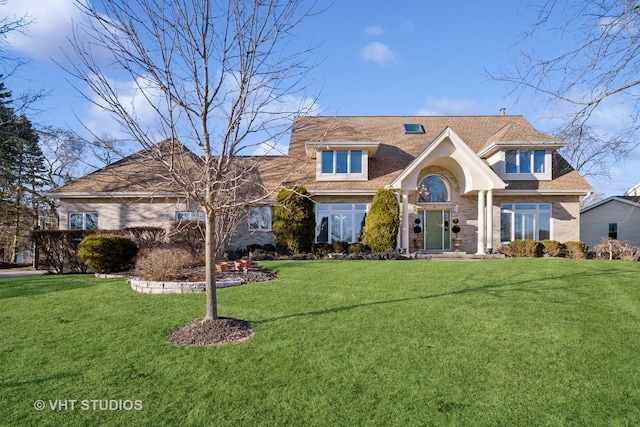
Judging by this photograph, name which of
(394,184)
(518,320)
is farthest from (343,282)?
(394,184)

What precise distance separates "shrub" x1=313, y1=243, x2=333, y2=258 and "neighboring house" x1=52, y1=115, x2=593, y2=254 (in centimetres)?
109

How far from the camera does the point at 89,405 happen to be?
375 centimetres

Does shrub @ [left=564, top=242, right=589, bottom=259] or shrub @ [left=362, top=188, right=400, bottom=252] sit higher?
shrub @ [left=362, top=188, right=400, bottom=252]

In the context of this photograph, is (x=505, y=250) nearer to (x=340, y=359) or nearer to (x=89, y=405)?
(x=340, y=359)

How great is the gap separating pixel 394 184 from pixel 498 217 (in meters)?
5.79

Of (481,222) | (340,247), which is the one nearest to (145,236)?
(340,247)

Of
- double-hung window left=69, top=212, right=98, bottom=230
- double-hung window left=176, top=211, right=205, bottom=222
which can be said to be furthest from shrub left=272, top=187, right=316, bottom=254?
double-hung window left=69, top=212, right=98, bottom=230

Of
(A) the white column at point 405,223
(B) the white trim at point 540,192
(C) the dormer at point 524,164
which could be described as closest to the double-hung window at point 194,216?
(A) the white column at point 405,223

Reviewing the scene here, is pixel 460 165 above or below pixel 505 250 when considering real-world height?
above

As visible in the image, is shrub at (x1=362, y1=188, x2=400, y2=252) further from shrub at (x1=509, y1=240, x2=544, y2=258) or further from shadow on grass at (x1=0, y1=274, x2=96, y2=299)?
shadow on grass at (x1=0, y1=274, x2=96, y2=299)

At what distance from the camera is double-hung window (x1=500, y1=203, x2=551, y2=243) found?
17656 mm

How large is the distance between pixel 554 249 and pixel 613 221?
10002 millimetres

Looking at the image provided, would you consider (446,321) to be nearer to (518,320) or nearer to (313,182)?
(518,320)

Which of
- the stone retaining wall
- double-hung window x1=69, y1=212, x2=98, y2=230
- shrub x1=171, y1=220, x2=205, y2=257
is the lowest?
the stone retaining wall
